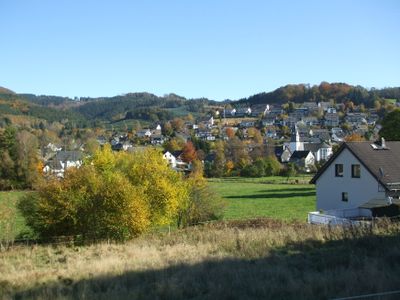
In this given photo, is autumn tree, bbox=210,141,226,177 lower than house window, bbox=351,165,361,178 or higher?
lower

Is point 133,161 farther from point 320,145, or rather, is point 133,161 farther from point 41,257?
point 320,145

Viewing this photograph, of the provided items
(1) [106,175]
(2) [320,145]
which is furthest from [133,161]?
(2) [320,145]

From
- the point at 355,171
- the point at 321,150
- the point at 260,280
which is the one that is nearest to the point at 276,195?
the point at 355,171

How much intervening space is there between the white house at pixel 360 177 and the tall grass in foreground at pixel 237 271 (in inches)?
755

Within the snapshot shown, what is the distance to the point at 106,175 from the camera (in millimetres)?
24734

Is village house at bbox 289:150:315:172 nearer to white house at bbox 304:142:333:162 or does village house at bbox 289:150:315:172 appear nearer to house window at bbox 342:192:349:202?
white house at bbox 304:142:333:162

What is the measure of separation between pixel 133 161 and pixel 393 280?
20933 mm

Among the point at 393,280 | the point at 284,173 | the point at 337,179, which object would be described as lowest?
the point at 284,173

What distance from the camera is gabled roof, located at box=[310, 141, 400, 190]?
3419cm

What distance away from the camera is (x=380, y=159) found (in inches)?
1420

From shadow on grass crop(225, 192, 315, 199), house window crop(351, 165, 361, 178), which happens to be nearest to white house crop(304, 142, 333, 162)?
shadow on grass crop(225, 192, 315, 199)

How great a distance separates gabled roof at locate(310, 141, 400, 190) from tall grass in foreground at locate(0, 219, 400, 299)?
19.3m

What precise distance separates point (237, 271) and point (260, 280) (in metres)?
0.90

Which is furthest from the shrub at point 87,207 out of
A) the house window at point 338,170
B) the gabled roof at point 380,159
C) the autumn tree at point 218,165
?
the autumn tree at point 218,165
